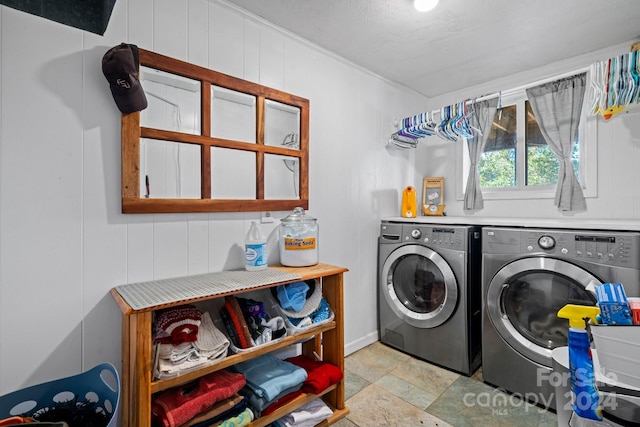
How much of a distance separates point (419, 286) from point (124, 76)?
2.21 m

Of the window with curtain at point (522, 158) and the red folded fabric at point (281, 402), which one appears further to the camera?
the window with curtain at point (522, 158)

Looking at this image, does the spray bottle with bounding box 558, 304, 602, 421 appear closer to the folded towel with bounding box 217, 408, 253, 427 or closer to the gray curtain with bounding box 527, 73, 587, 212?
the folded towel with bounding box 217, 408, 253, 427

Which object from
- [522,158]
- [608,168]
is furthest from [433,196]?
[608,168]

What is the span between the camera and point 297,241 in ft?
5.86

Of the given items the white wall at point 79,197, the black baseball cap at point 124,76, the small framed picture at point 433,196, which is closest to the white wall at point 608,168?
the small framed picture at point 433,196

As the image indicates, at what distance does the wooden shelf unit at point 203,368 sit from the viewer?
3.49 ft

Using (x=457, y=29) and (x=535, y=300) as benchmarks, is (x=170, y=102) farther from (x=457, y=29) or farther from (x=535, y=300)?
(x=535, y=300)

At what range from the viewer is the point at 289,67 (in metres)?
1.98

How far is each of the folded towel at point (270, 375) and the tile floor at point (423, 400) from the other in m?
0.42

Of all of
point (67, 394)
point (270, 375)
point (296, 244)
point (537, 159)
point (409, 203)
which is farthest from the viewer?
point (409, 203)

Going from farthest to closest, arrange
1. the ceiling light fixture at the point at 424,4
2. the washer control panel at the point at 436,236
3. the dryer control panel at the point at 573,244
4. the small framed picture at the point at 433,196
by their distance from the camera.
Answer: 1. the small framed picture at the point at 433,196
2. the washer control panel at the point at 436,236
3. the ceiling light fixture at the point at 424,4
4. the dryer control panel at the point at 573,244

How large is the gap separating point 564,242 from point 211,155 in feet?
6.46

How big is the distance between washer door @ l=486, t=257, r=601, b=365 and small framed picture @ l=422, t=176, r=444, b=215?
107cm

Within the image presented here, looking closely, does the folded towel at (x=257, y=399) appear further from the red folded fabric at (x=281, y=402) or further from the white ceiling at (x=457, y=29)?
the white ceiling at (x=457, y=29)
